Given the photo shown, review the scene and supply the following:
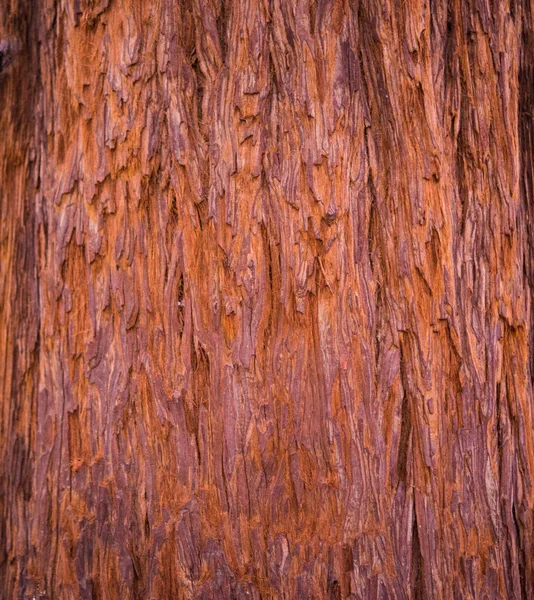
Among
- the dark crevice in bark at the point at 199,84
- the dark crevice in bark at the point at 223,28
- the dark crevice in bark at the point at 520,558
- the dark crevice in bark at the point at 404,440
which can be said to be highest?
the dark crevice in bark at the point at 223,28

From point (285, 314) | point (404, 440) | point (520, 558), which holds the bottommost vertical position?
point (520, 558)

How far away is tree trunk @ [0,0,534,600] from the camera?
138 centimetres

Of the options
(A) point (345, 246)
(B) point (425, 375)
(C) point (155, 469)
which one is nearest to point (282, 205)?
(A) point (345, 246)

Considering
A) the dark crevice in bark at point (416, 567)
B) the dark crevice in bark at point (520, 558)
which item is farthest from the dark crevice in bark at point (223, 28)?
the dark crevice in bark at point (520, 558)

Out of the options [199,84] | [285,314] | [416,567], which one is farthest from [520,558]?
[199,84]

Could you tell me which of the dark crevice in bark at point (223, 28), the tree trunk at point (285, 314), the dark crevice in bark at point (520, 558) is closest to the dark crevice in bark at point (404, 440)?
the tree trunk at point (285, 314)

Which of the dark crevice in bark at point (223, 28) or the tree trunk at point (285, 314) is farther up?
the dark crevice in bark at point (223, 28)

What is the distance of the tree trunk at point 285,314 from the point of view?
4.54ft

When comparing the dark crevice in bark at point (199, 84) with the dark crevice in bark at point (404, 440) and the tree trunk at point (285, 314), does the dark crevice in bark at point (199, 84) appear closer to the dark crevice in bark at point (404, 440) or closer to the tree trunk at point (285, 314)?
the tree trunk at point (285, 314)

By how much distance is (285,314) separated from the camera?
4.59 feet

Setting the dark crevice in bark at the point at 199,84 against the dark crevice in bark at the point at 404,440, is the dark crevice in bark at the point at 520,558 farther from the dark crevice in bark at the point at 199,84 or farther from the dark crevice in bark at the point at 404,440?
the dark crevice in bark at the point at 199,84

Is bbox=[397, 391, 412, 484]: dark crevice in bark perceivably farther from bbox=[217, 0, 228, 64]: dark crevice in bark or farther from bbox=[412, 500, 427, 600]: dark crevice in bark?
bbox=[217, 0, 228, 64]: dark crevice in bark

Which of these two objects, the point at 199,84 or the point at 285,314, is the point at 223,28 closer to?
the point at 199,84

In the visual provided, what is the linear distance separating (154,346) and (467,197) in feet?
2.88
